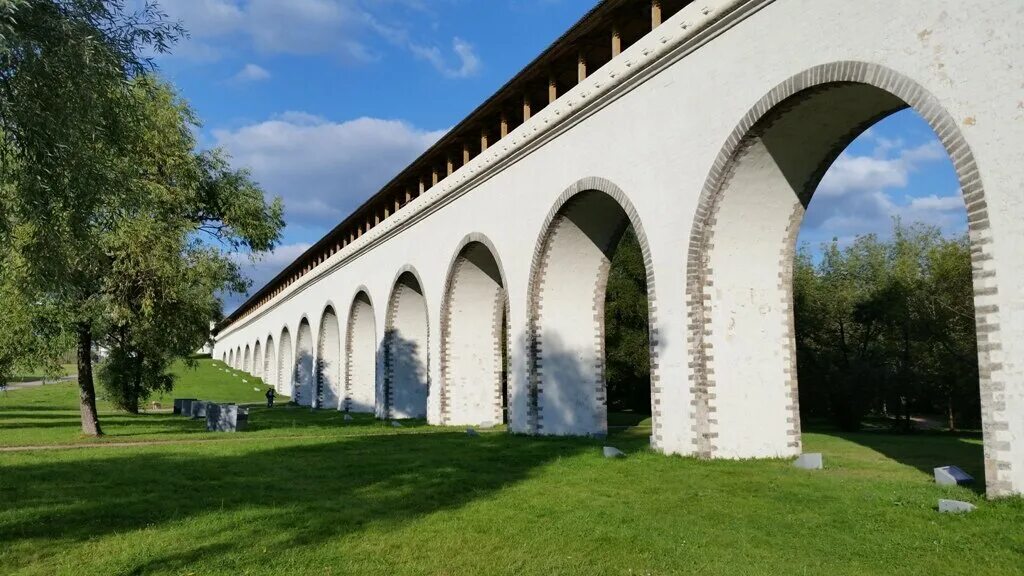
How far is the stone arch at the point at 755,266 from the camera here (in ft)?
34.8

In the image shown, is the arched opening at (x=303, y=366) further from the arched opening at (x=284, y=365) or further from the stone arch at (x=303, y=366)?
the arched opening at (x=284, y=365)

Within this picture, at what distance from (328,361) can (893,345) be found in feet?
80.5

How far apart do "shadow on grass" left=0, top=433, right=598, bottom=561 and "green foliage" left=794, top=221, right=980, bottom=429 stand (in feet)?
36.4

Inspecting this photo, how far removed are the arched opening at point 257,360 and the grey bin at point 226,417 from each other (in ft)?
131

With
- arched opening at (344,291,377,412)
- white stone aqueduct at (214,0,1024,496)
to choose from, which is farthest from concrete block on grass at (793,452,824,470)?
arched opening at (344,291,377,412)

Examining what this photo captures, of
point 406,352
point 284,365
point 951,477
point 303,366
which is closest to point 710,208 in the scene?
point 951,477

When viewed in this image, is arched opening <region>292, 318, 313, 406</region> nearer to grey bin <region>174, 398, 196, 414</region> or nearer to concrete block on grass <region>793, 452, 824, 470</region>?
grey bin <region>174, 398, 196, 414</region>

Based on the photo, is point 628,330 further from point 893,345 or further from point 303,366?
point 303,366

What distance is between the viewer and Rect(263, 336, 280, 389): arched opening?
2122 inches

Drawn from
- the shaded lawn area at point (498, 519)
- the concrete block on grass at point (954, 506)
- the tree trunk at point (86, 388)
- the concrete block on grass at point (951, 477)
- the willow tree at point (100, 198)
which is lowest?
the shaded lawn area at point (498, 519)

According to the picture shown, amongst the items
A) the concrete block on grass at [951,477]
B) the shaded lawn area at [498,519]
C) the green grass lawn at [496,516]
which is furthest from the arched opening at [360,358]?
the concrete block on grass at [951,477]

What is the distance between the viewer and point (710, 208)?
11.4m

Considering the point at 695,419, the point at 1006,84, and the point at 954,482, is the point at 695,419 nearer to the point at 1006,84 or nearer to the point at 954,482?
the point at 954,482

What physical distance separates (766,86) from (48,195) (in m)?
9.15
